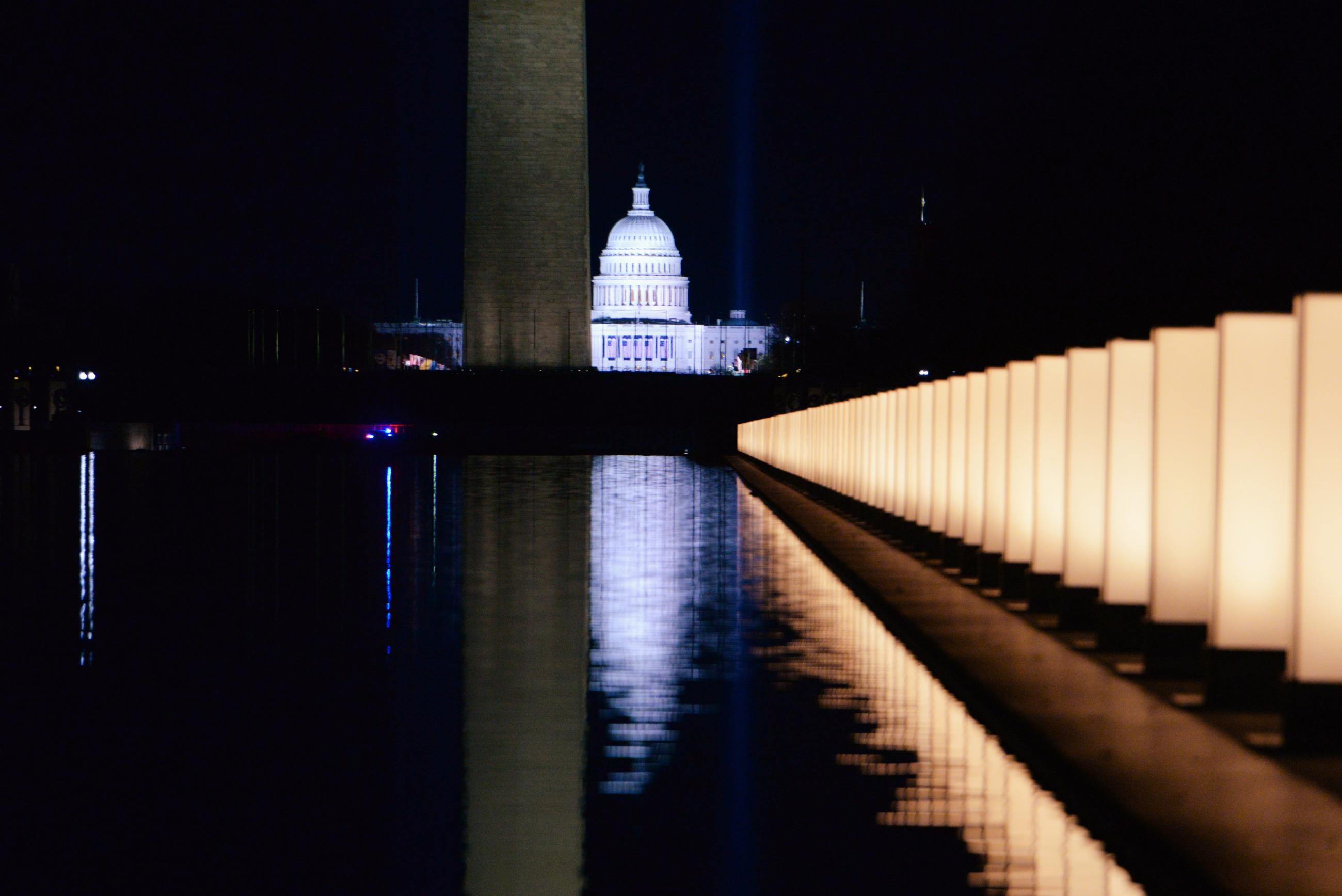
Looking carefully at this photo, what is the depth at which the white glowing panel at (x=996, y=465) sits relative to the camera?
1497 centimetres

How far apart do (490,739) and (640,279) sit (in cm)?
17397

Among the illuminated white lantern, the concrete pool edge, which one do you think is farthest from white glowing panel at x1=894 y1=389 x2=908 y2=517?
the concrete pool edge

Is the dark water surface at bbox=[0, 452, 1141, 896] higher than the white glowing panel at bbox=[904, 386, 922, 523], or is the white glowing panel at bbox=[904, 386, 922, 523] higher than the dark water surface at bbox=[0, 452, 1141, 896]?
the white glowing panel at bbox=[904, 386, 922, 523]

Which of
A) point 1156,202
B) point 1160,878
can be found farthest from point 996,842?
point 1156,202

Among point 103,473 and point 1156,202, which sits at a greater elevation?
point 1156,202

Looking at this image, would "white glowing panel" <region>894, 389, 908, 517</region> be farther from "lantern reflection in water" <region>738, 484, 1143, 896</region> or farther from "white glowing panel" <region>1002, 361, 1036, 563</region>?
"lantern reflection in water" <region>738, 484, 1143, 896</region>

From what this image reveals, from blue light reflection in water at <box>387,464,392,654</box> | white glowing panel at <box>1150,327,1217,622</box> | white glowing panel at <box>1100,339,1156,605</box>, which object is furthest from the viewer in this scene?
blue light reflection in water at <box>387,464,392,654</box>

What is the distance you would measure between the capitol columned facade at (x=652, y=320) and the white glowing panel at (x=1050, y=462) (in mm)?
160636

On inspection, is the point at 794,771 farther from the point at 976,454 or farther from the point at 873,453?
the point at 873,453

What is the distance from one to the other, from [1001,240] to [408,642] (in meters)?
41.9

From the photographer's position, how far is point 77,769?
727cm

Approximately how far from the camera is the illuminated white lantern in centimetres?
1973

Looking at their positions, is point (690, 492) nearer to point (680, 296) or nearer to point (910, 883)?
point (910, 883)

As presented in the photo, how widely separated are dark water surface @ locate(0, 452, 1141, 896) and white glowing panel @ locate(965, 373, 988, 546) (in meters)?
1.43
